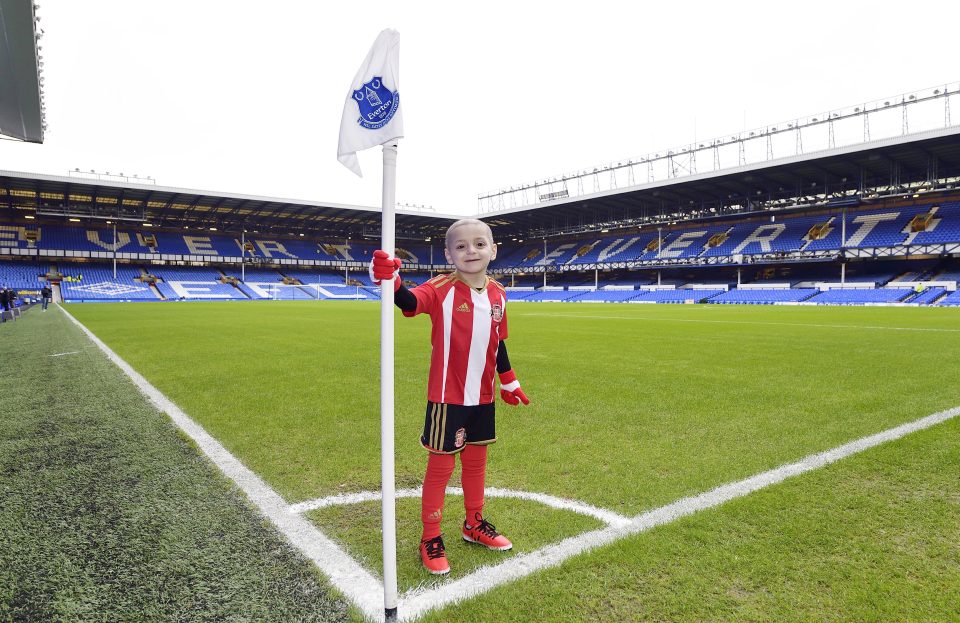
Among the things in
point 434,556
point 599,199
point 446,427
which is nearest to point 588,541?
point 434,556

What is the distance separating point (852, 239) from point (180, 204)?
61204 millimetres

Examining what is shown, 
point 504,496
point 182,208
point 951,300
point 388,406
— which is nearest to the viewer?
point 388,406

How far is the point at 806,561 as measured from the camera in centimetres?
231

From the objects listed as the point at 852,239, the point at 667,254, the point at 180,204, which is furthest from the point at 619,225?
the point at 180,204

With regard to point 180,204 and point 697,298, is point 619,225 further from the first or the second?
point 180,204

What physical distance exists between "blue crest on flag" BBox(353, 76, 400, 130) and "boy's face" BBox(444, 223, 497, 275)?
73 cm

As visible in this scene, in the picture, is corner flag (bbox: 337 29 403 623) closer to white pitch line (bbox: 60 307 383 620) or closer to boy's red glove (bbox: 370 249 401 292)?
boy's red glove (bbox: 370 249 401 292)

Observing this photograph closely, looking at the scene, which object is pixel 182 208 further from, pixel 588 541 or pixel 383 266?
pixel 588 541

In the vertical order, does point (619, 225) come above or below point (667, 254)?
above

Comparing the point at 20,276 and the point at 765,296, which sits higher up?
the point at 20,276

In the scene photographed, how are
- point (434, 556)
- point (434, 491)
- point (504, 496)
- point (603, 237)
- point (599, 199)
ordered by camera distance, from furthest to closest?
1. point (603, 237)
2. point (599, 199)
3. point (504, 496)
4. point (434, 491)
5. point (434, 556)

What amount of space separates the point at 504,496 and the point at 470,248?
5.21 feet

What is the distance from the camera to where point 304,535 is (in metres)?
2.61

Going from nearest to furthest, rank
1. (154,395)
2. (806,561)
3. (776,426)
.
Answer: (806,561) < (776,426) < (154,395)
